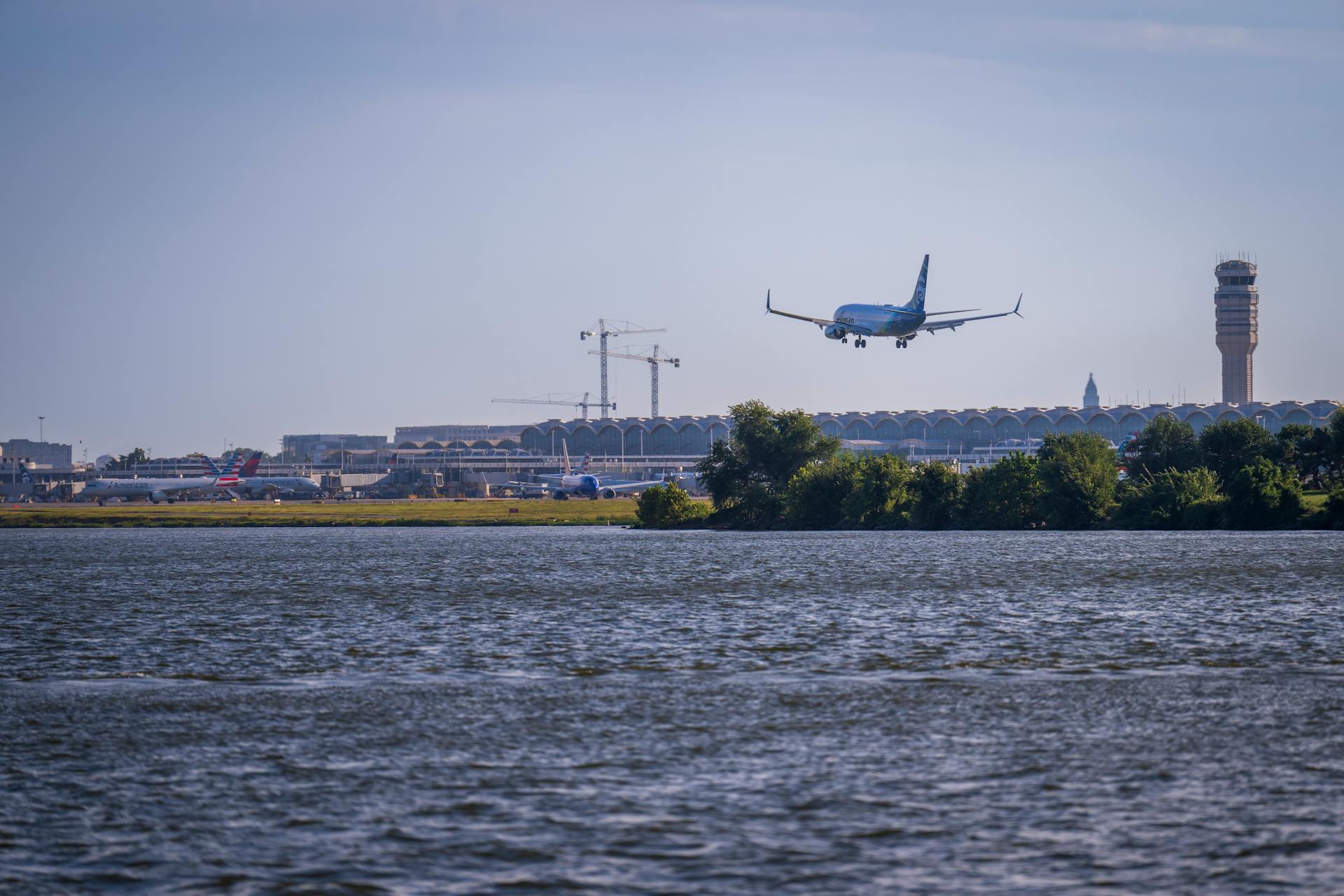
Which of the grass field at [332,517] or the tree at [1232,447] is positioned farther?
the grass field at [332,517]

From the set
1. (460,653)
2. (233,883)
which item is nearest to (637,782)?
(233,883)

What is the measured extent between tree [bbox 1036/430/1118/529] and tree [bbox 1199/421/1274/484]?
22752 millimetres

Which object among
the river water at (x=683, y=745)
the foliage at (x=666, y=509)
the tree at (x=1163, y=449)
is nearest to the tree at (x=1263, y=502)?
the tree at (x=1163, y=449)

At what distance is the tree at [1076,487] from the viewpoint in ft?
376

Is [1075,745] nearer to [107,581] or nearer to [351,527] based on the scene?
[107,581]

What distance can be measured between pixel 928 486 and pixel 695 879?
4262 inches

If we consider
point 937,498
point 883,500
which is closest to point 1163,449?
point 883,500

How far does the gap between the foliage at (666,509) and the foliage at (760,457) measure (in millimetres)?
3258

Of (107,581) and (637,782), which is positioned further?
(107,581)

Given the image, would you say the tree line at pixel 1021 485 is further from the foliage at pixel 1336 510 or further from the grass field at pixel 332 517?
the grass field at pixel 332 517

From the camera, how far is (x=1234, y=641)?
3612 centimetres

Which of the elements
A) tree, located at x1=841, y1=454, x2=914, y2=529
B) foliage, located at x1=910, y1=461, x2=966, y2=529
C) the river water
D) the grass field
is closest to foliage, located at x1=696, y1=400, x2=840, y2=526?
tree, located at x1=841, y1=454, x2=914, y2=529

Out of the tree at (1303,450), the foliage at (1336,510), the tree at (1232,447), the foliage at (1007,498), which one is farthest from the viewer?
the tree at (1232,447)

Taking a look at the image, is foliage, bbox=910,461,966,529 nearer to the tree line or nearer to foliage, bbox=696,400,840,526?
the tree line
